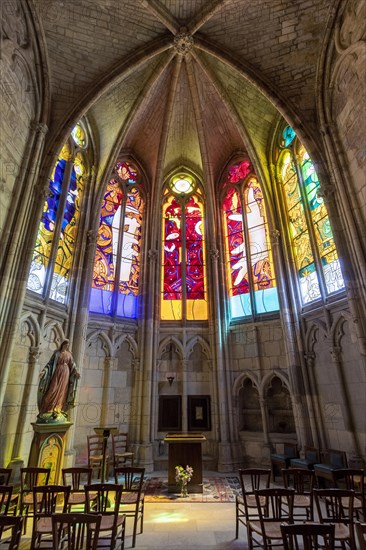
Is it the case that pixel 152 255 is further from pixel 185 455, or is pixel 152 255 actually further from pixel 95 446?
pixel 185 455

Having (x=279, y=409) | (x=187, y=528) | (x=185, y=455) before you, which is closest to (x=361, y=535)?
(x=187, y=528)

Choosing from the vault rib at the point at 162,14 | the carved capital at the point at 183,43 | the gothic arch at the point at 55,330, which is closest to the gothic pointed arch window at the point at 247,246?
the carved capital at the point at 183,43

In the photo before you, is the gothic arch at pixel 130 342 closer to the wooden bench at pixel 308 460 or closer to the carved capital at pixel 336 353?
the wooden bench at pixel 308 460

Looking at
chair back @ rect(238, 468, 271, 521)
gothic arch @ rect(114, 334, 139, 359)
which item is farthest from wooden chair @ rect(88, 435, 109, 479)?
chair back @ rect(238, 468, 271, 521)

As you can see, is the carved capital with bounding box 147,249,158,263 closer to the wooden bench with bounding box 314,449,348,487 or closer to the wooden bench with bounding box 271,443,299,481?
the wooden bench with bounding box 271,443,299,481

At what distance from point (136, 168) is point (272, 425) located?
10.1 meters

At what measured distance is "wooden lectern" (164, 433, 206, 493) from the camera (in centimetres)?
718

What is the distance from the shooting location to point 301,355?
28.7 feet

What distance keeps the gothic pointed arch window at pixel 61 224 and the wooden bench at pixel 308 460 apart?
23.2 feet

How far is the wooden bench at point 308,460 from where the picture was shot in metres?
7.26

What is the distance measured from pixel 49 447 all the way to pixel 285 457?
5391 mm

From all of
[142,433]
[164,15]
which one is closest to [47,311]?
[142,433]

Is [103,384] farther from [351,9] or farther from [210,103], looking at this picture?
[351,9]

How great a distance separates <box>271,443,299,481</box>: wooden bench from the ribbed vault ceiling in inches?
322
